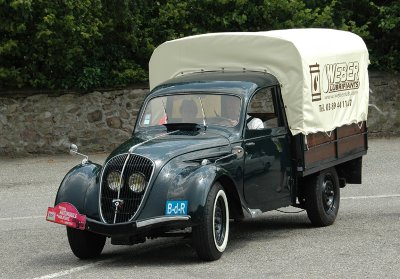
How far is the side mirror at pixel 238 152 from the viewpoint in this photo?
991cm

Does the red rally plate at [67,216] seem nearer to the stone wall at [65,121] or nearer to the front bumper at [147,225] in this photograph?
the front bumper at [147,225]

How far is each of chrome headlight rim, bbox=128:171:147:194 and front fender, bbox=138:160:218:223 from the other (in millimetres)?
127

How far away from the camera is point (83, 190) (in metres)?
9.56

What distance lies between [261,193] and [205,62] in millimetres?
2149

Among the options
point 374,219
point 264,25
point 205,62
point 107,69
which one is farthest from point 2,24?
point 374,219

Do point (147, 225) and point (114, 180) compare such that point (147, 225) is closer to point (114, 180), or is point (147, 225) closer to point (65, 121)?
point (114, 180)

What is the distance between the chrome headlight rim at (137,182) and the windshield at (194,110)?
4.68ft

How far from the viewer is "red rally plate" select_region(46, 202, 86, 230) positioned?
927cm

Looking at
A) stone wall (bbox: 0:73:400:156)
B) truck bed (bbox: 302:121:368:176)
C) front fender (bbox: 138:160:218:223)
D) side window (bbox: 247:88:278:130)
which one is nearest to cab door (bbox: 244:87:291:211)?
side window (bbox: 247:88:278:130)

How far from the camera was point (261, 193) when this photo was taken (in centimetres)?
1034

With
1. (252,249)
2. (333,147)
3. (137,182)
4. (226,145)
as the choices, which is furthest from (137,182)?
(333,147)

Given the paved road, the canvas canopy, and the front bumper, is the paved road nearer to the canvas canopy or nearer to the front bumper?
the front bumper

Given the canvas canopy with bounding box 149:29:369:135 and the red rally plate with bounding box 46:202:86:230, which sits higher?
the canvas canopy with bounding box 149:29:369:135

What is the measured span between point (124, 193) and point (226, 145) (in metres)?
1.34
